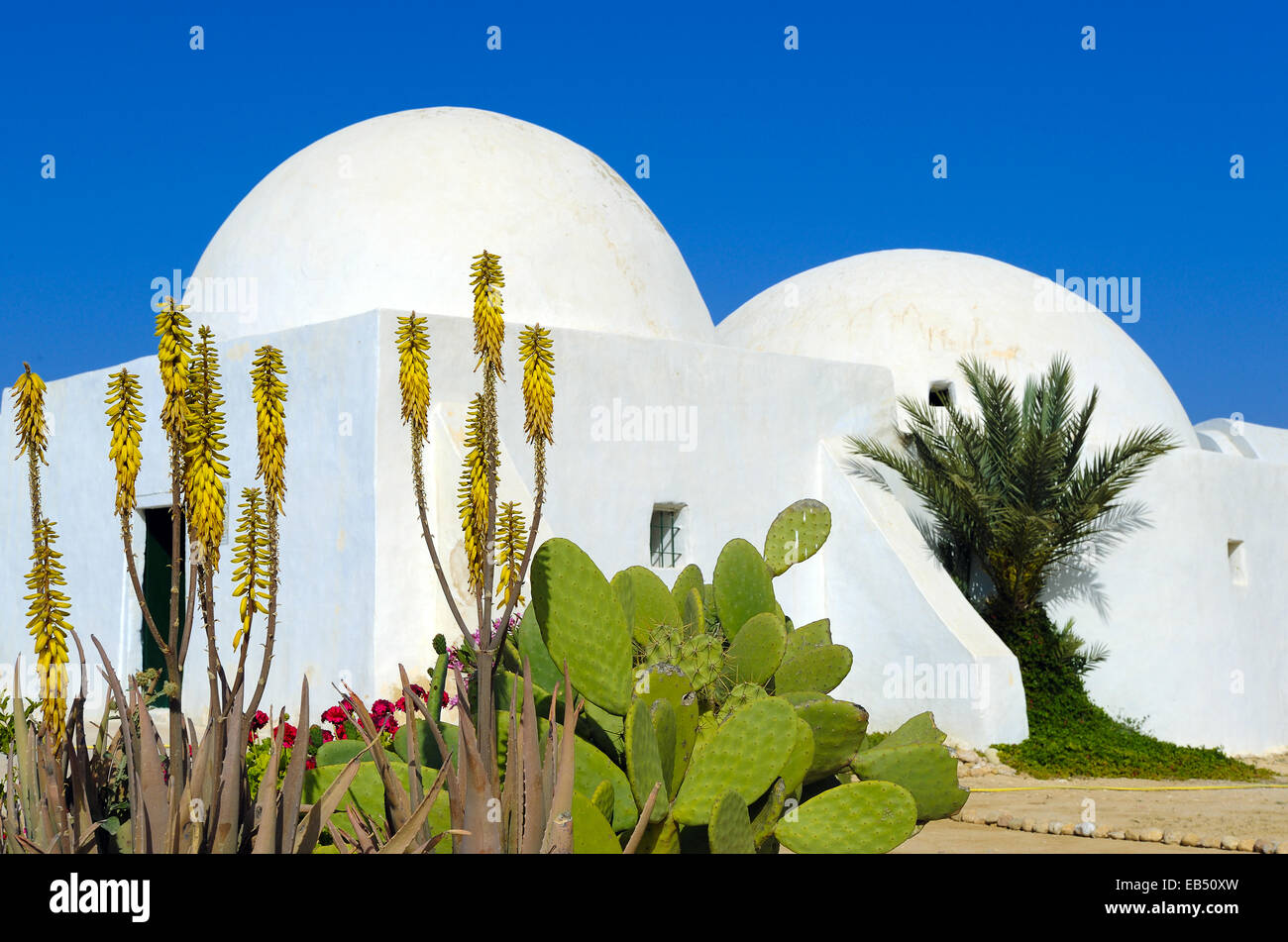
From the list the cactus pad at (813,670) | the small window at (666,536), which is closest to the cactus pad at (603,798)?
the cactus pad at (813,670)

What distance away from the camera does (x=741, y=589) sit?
523cm

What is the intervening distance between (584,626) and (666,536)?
680 centimetres

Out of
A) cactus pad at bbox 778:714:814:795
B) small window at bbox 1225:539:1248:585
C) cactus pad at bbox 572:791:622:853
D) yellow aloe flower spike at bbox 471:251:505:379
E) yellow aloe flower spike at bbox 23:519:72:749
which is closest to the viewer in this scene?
yellow aloe flower spike at bbox 23:519:72:749

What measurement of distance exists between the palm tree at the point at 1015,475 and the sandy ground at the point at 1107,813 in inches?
92.4

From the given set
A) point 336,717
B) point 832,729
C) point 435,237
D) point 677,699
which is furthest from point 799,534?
point 435,237

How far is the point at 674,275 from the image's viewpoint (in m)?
12.4

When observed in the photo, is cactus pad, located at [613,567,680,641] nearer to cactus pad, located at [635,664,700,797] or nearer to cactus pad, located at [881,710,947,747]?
cactus pad, located at [635,664,700,797]

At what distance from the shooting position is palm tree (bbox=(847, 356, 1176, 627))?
38.7 feet

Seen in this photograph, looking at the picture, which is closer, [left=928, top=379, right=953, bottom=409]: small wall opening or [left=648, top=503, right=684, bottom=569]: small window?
[left=648, top=503, right=684, bottom=569]: small window

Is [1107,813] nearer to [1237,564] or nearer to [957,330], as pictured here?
[1237,564]

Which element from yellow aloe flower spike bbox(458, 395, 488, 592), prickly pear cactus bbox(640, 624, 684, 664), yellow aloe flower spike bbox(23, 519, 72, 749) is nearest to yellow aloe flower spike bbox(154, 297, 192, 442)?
yellow aloe flower spike bbox(23, 519, 72, 749)

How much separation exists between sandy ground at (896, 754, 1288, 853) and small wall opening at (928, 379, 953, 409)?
4.80 meters
